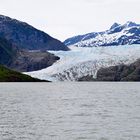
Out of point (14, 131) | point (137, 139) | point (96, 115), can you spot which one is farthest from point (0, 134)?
point (96, 115)

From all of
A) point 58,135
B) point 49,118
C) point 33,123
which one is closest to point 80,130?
point 58,135

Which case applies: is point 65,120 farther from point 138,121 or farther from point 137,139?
point 137,139

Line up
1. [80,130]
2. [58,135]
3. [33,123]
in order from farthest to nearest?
[33,123]
[80,130]
[58,135]

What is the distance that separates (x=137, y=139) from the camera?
4303 cm

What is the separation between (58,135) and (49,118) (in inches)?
633

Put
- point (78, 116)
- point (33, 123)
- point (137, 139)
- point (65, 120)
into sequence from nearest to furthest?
point (137, 139), point (33, 123), point (65, 120), point (78, 116)

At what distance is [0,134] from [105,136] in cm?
1023

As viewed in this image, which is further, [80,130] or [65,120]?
[65,120]

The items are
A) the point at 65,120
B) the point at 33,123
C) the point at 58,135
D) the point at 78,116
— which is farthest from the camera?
the point at 78,116

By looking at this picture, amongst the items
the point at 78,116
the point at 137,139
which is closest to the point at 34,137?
the point at 137,139

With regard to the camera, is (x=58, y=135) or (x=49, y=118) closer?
(x=58, y=135)

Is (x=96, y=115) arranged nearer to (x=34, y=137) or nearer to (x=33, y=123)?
(x=33, y=123)

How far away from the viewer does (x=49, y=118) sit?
6231 centimetres

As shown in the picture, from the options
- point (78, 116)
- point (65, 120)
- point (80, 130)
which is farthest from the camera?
point (78, 116)
